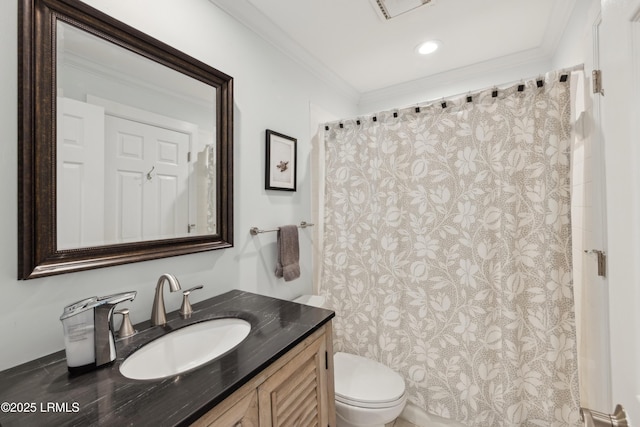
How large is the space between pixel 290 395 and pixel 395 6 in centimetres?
192

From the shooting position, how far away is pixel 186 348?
1022 millimetres

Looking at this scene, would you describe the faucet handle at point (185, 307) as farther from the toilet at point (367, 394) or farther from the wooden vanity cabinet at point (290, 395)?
the toilet at point (367, 394)

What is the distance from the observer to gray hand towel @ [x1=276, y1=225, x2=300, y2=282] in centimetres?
166

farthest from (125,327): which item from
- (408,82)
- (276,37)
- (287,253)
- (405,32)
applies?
(408,82)

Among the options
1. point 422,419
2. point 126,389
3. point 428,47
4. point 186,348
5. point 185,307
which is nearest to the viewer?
point 126,389

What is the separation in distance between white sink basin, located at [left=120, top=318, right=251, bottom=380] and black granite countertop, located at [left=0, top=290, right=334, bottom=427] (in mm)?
35

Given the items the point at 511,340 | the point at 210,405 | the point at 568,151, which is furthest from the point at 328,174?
the point at 210,405

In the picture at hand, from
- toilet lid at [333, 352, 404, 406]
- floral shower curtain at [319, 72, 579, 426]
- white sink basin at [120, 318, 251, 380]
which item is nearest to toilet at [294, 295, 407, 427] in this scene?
toilet lid at [333, 352, 404, 406]

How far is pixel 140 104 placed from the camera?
108 centimetres

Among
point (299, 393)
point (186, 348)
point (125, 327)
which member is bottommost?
point (299, 393)

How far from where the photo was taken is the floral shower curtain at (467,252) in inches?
52.5

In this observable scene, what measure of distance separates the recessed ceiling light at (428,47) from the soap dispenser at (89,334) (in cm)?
221

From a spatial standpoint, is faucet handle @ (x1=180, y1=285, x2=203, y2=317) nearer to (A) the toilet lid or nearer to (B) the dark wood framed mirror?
(B) the dark wood framed mirror

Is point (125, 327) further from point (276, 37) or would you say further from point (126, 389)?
point (276, 37)
